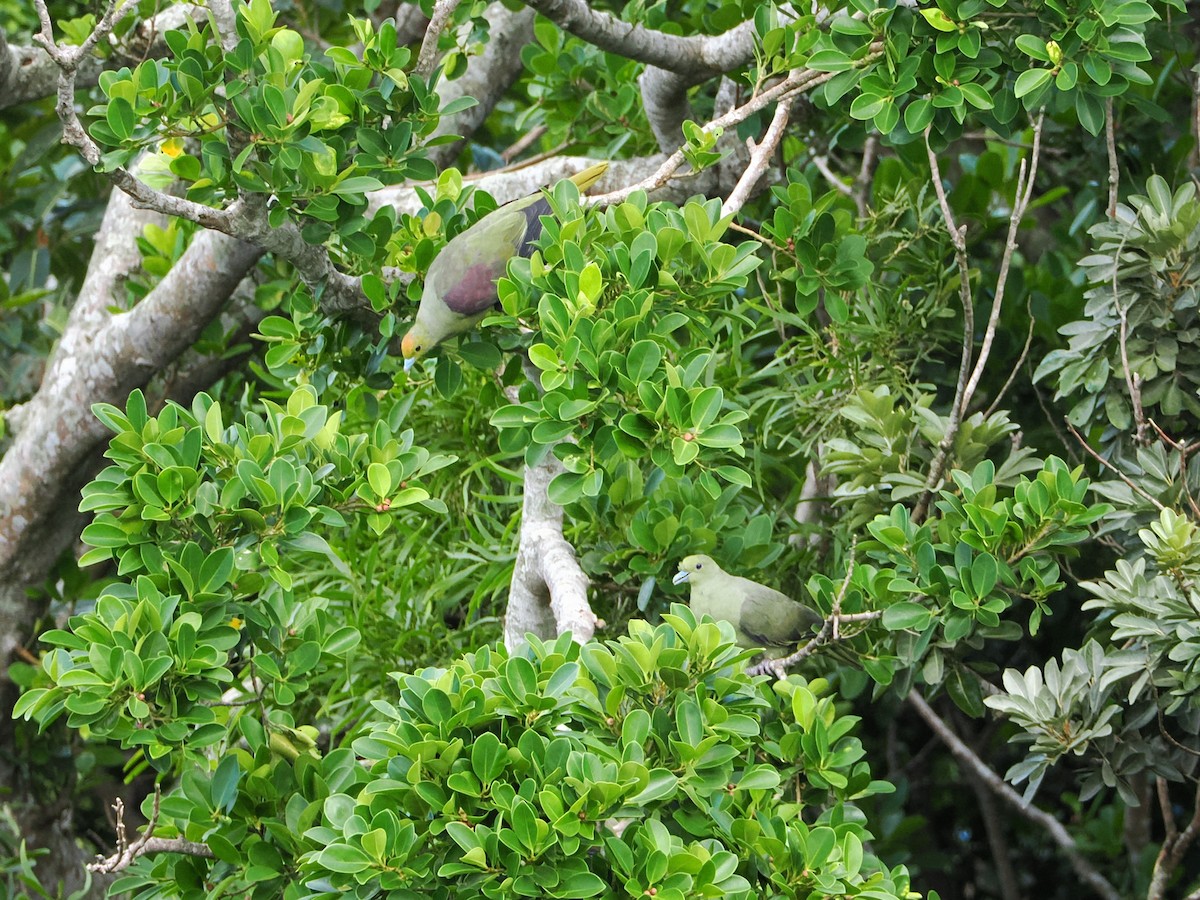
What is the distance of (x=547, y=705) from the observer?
121 cm

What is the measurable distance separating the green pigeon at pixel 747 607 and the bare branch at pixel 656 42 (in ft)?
2.71

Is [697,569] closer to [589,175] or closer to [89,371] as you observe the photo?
[589,175]

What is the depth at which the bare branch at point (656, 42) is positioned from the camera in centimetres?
183

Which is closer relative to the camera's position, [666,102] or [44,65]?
[666,102]

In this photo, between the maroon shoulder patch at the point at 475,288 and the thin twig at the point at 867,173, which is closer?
the maroon shoulder patch at the point at 475,288

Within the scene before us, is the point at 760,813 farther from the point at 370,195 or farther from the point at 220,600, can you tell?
the point at 370,195

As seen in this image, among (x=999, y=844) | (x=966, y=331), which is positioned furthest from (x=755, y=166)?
(x=999, y=844)

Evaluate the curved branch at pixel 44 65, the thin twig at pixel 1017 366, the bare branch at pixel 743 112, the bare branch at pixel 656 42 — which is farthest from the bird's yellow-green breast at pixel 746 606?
the curved branch at pixel 44 65

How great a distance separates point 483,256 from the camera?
1.56 m

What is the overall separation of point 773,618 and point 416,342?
632mm

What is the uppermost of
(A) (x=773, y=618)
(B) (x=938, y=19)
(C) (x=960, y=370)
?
(B) (x=938, y=19)

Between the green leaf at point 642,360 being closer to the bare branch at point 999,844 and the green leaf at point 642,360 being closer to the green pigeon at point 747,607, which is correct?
Result: the green pigeon at point 747,607

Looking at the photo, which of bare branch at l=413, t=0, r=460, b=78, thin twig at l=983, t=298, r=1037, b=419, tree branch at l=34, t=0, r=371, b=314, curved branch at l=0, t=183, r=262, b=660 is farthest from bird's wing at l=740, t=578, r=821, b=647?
curved branch at l=0, t=183, r=262, b=660

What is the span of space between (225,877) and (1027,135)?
204 cm
